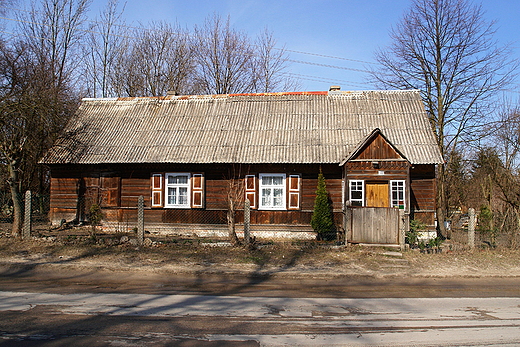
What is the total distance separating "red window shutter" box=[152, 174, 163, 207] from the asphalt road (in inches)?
285

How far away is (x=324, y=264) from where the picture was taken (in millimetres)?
11484

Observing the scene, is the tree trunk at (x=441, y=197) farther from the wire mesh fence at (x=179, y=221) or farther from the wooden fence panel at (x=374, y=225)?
the wooden fence panel at (x=374, y=225)

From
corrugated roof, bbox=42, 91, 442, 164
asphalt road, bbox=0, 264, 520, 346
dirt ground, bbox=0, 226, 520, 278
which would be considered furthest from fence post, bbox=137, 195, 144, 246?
corrugated roof, bbox=42, 91, 442, 164

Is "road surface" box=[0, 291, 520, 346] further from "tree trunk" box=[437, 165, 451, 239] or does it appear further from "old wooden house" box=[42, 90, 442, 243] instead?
"tree trunk" box=[437, 165, 451, 239]

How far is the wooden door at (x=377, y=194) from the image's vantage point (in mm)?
15812

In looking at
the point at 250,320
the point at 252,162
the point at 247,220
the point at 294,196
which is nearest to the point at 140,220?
the point at 247,220

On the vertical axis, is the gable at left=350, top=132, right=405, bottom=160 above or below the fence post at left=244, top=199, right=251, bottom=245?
above

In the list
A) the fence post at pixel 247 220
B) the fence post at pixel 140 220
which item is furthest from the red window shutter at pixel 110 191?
the fence post at pixel 247 220

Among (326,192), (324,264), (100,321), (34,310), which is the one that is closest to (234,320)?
(100,321)

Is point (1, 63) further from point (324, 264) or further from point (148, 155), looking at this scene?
point (324, 264)

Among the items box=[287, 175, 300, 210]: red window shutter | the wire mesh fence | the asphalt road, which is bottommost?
the asphalt road

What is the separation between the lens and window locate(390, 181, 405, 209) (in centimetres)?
1549

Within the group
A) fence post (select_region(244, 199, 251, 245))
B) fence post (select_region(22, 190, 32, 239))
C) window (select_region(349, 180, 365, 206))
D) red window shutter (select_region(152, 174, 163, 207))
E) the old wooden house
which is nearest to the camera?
fence post (select_region(244, 199, 251, 245))

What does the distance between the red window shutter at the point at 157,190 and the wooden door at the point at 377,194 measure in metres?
8.90
